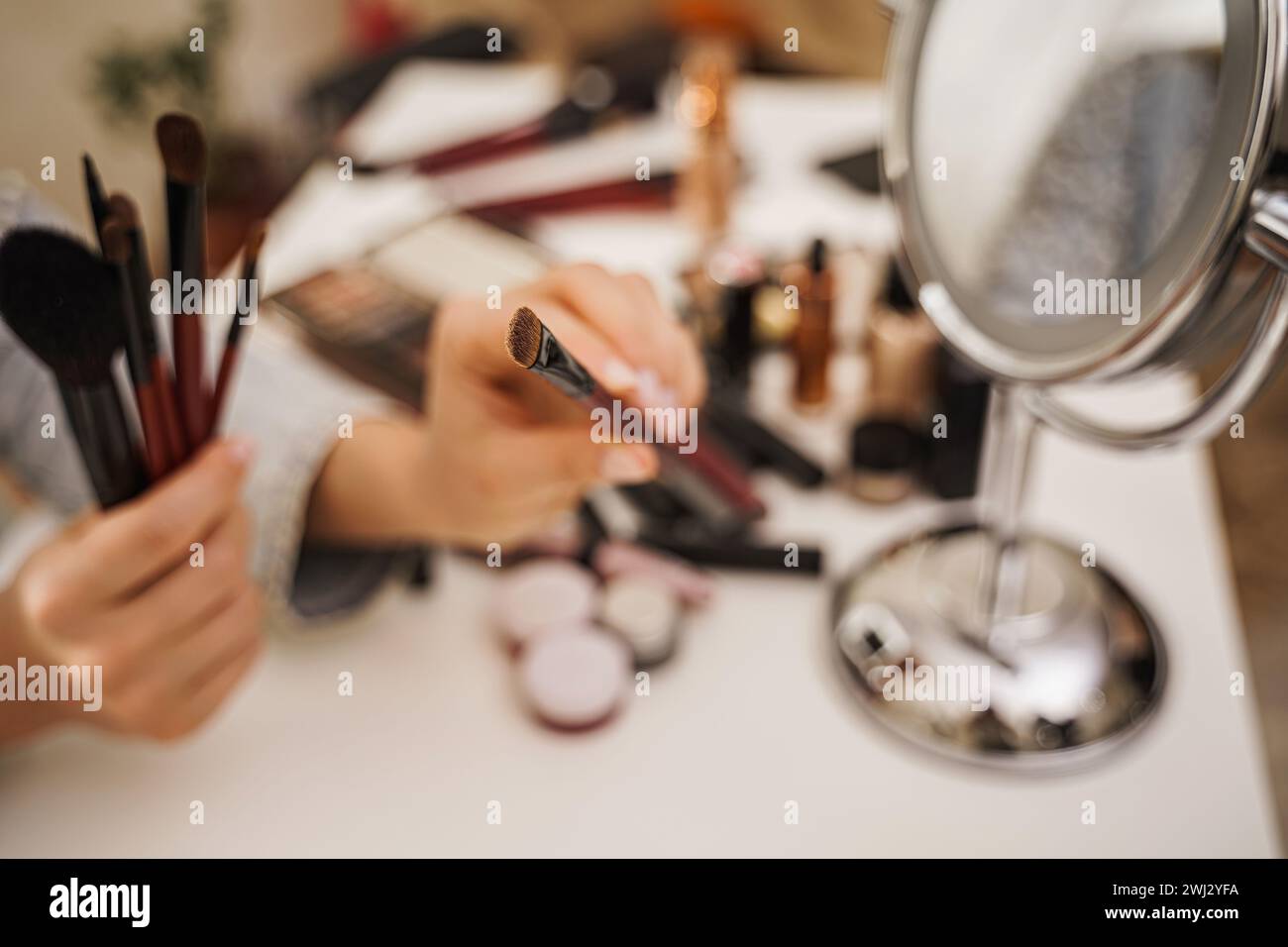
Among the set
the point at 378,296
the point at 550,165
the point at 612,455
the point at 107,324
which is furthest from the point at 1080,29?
the point at 550,165

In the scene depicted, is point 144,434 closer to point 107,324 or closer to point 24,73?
point 107,324

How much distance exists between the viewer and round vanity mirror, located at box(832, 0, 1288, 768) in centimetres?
37

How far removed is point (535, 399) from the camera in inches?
20.6

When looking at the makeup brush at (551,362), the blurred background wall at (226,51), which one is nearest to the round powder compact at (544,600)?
the makeup brush at (551,362)

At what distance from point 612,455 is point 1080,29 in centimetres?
26

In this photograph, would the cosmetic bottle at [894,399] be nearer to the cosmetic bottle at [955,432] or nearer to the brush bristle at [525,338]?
the cosmetic bottle at [955,432]

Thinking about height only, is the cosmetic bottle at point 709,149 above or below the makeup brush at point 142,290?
above

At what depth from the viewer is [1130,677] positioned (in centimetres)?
53

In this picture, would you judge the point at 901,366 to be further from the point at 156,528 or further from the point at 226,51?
the point at 226,51

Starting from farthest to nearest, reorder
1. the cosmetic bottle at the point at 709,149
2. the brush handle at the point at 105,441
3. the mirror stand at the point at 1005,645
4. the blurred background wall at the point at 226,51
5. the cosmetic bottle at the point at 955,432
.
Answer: the blurred background wall at the point at 226,51 → the cosmetic bottle at the point at 709,149 → the cosmetic bottle at the point at 955,432 → the mirror stand at the point at 1005,645 → the brush handle at the point at 105,441

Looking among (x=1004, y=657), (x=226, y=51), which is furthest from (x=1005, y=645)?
(x=226, y=51)

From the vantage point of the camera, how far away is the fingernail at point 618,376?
0.41m

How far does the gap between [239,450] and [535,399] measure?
0.14m

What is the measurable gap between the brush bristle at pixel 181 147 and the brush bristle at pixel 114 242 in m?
0.03
